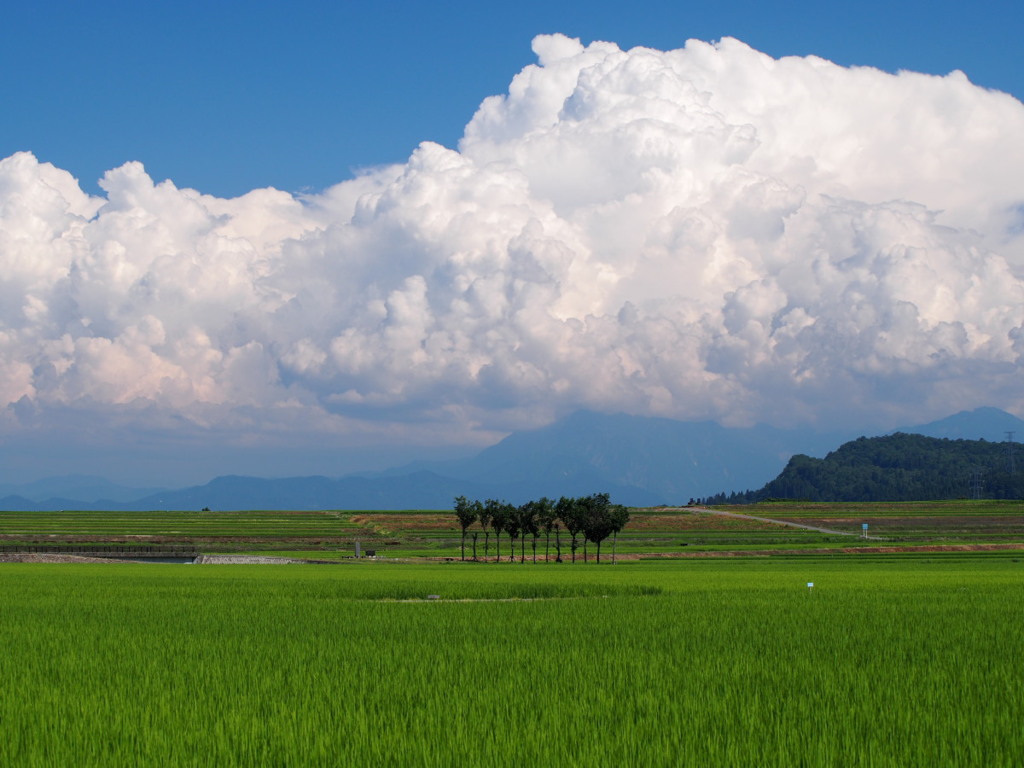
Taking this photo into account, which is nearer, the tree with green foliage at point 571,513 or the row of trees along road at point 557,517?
the row of trees along road at point 557,517

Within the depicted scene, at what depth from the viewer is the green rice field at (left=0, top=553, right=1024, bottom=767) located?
9.91 m

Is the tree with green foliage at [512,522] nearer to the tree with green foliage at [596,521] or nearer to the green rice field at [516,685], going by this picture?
the tree with green foliage at [596,521]

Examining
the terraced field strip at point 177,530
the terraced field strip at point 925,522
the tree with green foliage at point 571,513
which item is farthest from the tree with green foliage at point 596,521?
the terraced field strip at point 177,530

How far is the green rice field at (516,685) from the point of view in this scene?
9.91m

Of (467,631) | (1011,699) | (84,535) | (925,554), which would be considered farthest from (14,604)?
(84,535)

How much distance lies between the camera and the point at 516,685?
1359cm

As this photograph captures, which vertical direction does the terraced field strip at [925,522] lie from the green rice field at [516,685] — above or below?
below

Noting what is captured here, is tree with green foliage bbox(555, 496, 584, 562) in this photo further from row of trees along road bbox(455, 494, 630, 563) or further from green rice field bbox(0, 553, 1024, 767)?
green rice field bbox(0, 553, 1024, 767)

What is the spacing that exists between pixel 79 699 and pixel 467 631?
9.60 metres

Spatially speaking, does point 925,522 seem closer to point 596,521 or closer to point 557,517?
point 557,517

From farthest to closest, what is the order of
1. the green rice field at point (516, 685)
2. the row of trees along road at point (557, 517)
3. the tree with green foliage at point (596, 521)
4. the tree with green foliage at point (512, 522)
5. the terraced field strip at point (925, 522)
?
the terraced field strip at point (925, 522), the tree with green foliage at point (512, 522), the row of trees along road at point (557, 517), the tree with green foliage at point (596, 521), the green rice field at point (516, 685)

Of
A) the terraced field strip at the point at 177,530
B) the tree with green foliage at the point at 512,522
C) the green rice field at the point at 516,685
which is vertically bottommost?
the terraced field strip at the point at 177,530

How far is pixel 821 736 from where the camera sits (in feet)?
33.8

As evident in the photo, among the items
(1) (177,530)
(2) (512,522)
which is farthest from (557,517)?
(1) (177,530)
